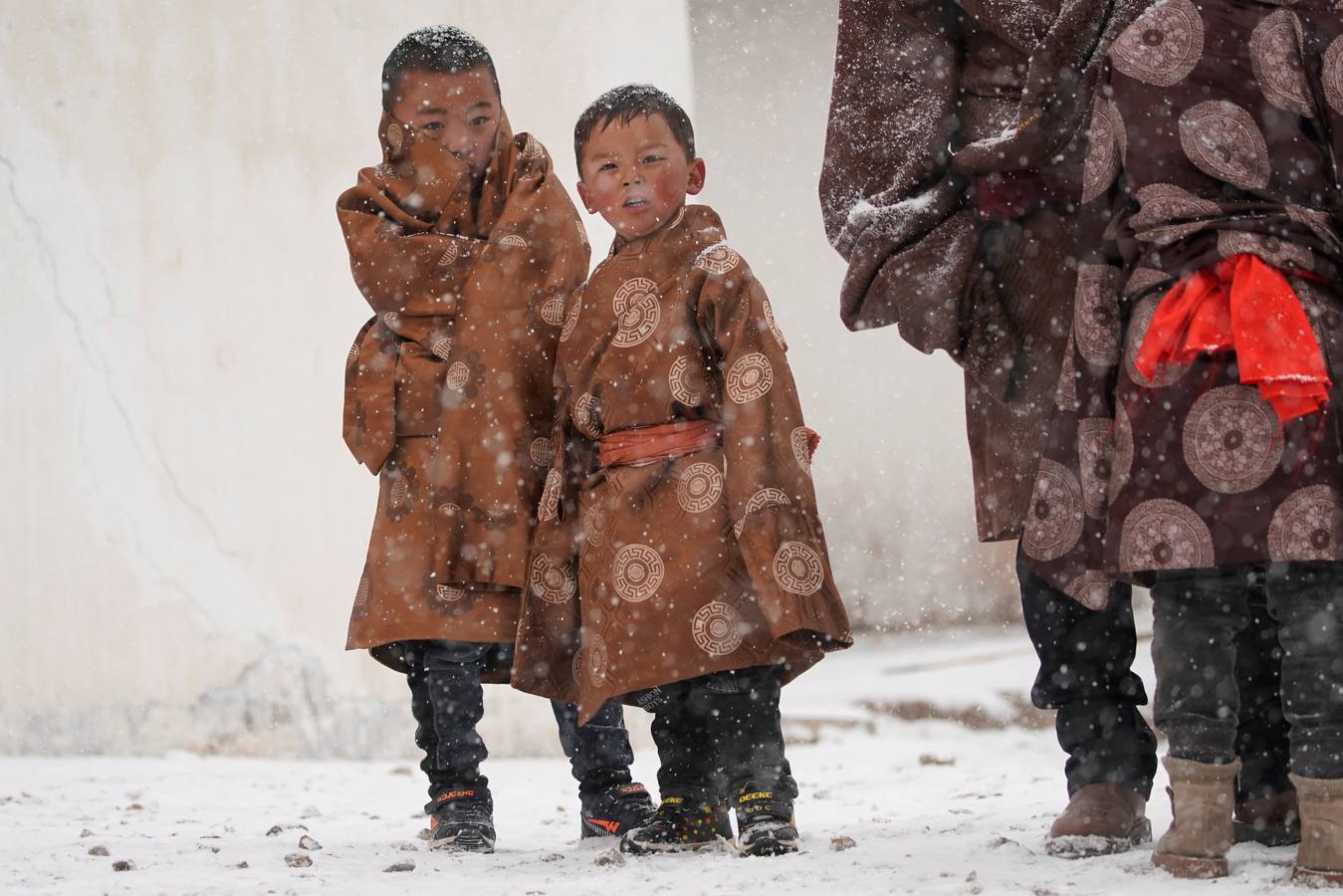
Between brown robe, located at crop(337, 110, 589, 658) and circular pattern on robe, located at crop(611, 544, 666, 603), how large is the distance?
294 millimetres

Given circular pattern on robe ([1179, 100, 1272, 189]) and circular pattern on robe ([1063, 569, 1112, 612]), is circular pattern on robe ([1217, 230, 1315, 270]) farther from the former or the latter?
circular pattern on robe ([1063, 569, 1112, 612])

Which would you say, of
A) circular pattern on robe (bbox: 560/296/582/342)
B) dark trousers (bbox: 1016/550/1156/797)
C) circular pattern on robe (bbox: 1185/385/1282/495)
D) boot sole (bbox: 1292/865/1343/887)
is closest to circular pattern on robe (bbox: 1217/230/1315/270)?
circular pattern on robe (bbox: 1185/385/1282/495)

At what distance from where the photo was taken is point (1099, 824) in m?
2.01

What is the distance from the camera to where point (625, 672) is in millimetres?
2184

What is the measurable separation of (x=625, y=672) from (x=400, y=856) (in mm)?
525

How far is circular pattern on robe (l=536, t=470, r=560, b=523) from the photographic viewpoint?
2.39 metres

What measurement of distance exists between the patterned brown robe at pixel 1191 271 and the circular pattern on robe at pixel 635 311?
0.68m

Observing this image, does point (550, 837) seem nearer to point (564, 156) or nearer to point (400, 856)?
point (400, 856)

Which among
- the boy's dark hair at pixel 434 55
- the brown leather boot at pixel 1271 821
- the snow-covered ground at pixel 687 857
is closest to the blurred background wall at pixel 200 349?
the snow-covered ground at pixel 687 857

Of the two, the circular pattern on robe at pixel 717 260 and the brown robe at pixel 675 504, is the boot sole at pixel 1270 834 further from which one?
the circular pattern on robe at pixel 717 260

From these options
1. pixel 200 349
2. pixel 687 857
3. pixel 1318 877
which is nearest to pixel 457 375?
pixel 687 857

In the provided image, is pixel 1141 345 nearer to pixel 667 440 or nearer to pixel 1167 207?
pixel 1167 207

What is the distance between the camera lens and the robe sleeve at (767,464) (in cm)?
211

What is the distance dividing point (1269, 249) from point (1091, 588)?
450 millimetres
